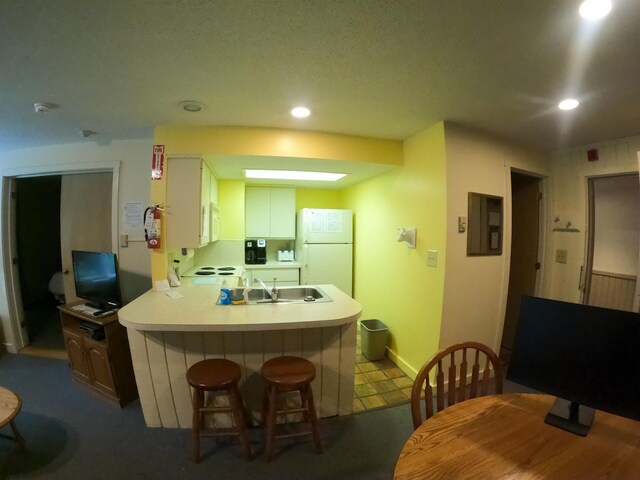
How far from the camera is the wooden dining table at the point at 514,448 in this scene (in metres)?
0.75

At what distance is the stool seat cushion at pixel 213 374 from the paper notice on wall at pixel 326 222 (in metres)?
2.25

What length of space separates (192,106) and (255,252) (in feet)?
7.76

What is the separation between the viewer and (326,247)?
145 inches

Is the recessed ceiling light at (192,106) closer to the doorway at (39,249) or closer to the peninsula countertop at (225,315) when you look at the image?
the peninsula countertop at (225,315)

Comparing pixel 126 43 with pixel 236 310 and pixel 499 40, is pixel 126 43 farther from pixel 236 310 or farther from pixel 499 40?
pixel 499 40

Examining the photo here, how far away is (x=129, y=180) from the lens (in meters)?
2.64

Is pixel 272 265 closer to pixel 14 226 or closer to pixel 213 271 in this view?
pixel 213 271

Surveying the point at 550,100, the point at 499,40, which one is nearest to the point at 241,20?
the point at 499,40

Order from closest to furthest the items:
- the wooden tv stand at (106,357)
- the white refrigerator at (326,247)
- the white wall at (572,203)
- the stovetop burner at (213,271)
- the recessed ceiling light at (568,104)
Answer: the recessed ceiling light at (568,104) → the wooden tv stand at (106,357) → the white wall at (572,203) → the stovetop burner at (213,271) → the white refrigerator at (326,247)

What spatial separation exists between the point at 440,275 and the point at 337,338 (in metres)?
1.06

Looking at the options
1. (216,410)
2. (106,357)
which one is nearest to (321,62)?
(216,410)

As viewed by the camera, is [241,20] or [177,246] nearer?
[241,20]

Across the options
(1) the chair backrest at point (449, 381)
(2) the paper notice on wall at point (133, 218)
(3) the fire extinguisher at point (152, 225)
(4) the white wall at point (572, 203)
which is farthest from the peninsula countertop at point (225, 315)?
(4) the white wall at point (572, 203)

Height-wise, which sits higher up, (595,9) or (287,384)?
(595,9)
